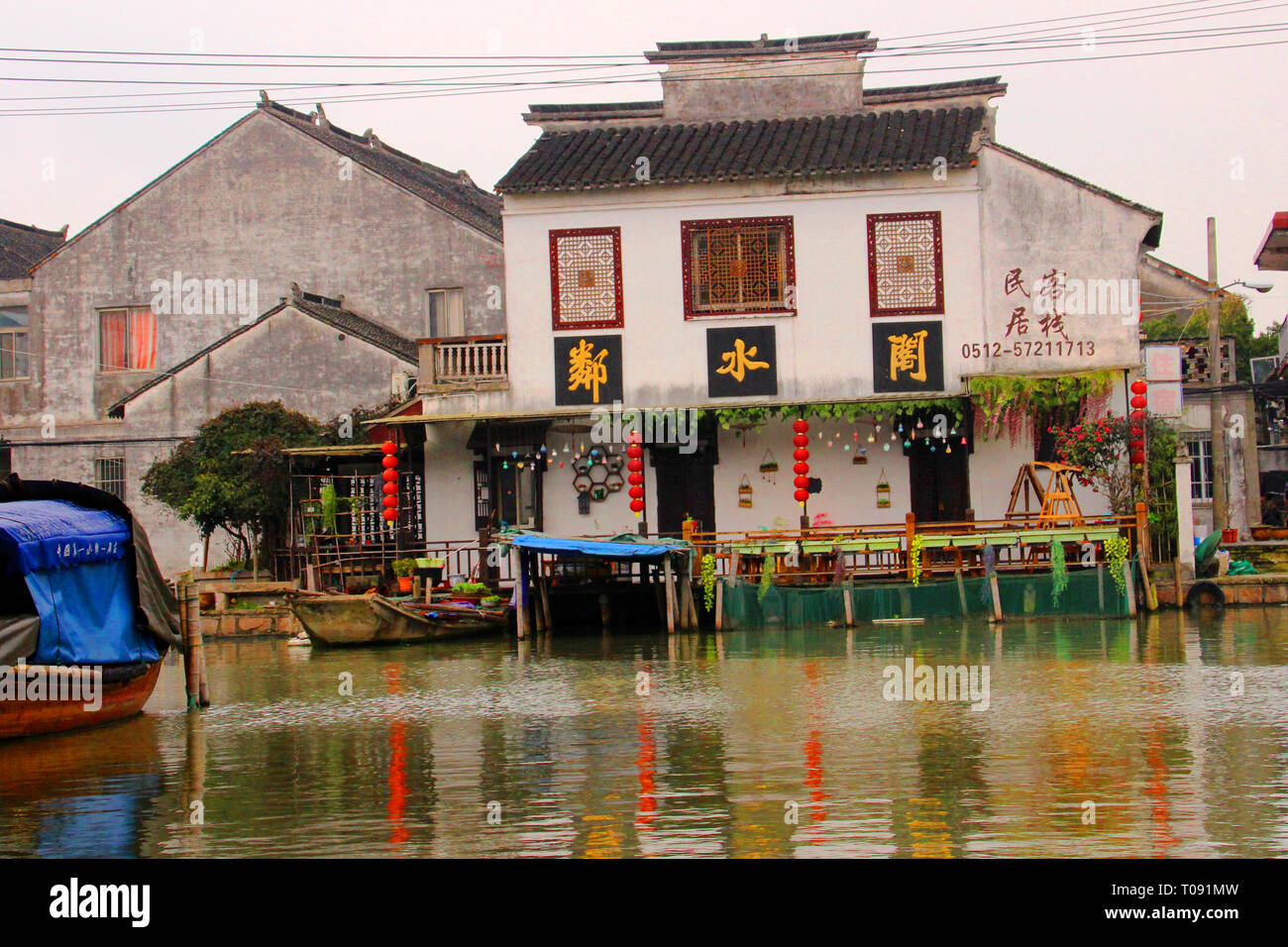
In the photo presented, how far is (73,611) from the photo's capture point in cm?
1652

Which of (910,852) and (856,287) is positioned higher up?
(856,287)

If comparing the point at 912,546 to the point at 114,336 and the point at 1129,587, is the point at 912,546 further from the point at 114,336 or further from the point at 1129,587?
the point at 114,336

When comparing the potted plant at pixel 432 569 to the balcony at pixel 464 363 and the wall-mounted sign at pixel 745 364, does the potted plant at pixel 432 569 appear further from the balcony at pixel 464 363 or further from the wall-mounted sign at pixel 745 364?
the wall-mounted sign at pixel 745 364

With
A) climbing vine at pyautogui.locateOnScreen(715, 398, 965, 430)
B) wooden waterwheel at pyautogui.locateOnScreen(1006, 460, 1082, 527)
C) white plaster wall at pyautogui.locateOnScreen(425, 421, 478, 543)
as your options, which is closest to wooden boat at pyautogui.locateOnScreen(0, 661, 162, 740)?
white plaster wall at pyautogui.locateOnScreen(425, 421, 478, 543)

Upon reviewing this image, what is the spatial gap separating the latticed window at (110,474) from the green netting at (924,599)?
15994mm

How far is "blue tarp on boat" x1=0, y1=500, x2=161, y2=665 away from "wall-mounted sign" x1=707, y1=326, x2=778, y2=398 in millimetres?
12761

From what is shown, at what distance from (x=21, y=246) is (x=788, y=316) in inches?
912

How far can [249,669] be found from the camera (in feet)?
77.3

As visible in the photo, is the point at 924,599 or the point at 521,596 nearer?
the point at 924,599

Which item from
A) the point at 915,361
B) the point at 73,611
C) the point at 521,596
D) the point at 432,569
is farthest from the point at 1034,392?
the point at 73,611

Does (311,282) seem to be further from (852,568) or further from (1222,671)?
(1222,671)
